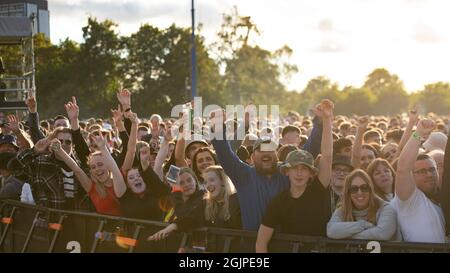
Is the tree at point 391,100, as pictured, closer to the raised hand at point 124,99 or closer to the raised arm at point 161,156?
the raised hand at point 124,99

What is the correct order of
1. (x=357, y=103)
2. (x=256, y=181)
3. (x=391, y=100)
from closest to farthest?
(x=256, y=181) < (x=357, y=103) < (x=391, y=100)

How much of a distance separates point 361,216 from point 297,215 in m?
0.46

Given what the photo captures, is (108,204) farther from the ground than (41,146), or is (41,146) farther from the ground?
(41,146)

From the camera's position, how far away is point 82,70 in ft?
158

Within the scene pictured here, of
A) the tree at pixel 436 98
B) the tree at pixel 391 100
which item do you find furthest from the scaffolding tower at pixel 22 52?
the tree at pixel 391 100

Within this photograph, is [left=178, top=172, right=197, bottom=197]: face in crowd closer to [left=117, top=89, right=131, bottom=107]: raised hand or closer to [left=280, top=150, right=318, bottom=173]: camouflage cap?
[left=280, top=150, right=318, bottom=173]: camouflage cap

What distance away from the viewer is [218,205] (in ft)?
20.9

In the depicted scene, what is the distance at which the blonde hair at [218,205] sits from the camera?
628cm

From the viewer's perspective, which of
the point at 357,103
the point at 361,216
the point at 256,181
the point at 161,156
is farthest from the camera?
the point at 357,103

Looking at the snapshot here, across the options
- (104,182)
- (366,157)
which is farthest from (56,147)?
(366,157)

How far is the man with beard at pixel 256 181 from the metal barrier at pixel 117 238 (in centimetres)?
34

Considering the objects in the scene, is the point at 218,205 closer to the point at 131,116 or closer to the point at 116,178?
the point at 116,178

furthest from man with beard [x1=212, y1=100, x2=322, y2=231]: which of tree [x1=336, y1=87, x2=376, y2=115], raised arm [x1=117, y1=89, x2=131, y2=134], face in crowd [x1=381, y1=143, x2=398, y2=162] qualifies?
tree [x1=336, y1=87, x2=376, y2=115]
